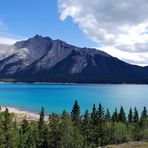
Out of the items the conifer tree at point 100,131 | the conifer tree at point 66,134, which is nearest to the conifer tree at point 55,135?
the conifer tree at point 66,134

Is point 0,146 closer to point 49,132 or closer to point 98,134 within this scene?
point 49,132

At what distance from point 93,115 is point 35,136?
3000 cm

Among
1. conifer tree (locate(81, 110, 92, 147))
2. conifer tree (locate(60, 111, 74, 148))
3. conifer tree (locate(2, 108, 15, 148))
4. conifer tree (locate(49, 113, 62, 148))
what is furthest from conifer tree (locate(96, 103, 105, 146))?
conifer tree (locate(2, 108, 15, 148))

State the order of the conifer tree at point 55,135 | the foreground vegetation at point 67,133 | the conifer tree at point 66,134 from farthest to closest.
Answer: the conifer tree at point 55,135
the conifer tree at point 66,134
the foreground vegetation at point 67,133

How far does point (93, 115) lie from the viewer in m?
134

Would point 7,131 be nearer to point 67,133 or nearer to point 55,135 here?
point 67,133

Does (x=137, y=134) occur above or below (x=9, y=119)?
below

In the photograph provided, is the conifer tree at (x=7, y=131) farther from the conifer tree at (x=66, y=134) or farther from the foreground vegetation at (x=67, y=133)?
the conifer tree at (x=66, y=134)

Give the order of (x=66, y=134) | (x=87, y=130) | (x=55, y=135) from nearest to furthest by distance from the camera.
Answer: (x=66, y=134)
(x=55, y=135)
(x=87, y=130)

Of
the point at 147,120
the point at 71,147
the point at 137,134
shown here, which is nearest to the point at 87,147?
the point at 71,147

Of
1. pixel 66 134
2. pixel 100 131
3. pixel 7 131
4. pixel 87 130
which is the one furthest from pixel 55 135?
pixel 7 131

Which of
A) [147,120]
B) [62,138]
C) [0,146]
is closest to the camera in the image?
[0,146]

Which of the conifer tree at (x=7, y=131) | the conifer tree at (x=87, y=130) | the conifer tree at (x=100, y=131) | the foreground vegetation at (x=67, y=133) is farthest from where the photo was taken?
the conifer tree at (x=100, y=131)

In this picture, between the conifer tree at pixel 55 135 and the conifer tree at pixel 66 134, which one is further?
the conifer tree at pixel 55 135
